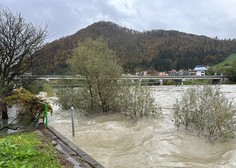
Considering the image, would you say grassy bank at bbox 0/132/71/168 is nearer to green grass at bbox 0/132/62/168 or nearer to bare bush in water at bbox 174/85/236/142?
green grass at bbox 0/132/62/168

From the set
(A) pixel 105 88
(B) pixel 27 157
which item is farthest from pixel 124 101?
(B) pixel 27 157

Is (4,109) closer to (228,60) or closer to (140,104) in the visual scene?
(140,104)

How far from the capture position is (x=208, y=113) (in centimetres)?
1207

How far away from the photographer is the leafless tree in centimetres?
1811

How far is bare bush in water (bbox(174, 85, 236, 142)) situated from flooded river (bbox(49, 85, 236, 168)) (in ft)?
1.47

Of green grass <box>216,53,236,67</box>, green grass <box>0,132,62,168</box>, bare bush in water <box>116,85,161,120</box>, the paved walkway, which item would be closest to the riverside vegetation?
bare bush in water <box>116,85,161,120</box>

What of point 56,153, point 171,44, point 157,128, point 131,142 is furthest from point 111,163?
point 171,44

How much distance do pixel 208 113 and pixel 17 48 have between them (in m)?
12.9

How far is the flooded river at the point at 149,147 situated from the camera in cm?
921

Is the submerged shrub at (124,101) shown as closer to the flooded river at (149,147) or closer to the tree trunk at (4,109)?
the flooded river at (149,147)

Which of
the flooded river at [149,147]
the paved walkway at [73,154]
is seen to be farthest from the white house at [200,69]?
the paved walkway at [73,154]

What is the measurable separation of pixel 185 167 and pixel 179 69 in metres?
96.4

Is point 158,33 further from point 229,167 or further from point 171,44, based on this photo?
point 229,167

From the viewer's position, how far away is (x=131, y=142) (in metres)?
12.0
